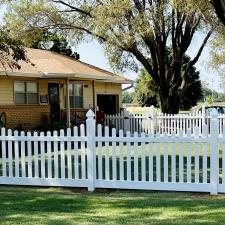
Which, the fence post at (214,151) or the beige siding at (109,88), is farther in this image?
the beige siding at (109,88)

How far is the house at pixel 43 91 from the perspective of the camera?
21609 millimetres

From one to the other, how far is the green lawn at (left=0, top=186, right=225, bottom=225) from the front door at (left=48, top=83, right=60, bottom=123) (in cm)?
1512

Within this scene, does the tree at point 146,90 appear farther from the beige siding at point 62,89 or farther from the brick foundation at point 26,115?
the brick foundation at point 26,115

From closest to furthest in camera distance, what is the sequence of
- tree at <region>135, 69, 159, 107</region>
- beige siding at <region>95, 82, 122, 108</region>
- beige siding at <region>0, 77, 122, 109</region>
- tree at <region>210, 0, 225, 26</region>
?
tree at <region>210, 0, 225, 26</region> → beige siding at <region>0, 77, 122, 109</region> → beige siding at <region>95, 82, 122, 108</region> → tree at <region>135, 69, 159, 107</region>

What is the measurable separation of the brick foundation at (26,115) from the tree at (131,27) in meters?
5.56

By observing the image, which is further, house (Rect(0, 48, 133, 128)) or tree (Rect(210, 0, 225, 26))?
house (Rect(0, 48, 133, 128))

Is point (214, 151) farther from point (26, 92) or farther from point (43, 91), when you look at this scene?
point (43, 91)

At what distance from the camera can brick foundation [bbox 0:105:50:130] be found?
21.5 m

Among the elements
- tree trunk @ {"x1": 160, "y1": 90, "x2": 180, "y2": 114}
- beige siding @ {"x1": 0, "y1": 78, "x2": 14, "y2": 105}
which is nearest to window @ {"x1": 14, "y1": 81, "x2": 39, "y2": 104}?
beige siding @ {"x1": 0, "y1": 78, "x2": 14, "y2": 105}

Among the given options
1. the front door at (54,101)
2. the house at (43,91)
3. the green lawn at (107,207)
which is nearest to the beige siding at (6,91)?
the house at (43,91)

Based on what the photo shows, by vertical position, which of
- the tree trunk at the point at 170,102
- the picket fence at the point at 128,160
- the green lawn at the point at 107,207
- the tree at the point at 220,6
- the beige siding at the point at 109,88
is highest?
the tree at the point at 220,6

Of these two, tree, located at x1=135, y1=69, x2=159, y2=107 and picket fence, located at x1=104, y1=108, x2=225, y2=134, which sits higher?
tree, located at x1=135, y1=69, x2=159, y2=107

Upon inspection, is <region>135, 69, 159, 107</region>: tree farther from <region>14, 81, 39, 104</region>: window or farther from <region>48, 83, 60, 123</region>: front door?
<region>14, 81, 39, 104</region>: window

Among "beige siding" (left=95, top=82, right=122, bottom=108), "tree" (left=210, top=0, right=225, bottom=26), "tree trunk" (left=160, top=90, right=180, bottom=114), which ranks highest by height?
"tree" (left=210, top=0, right=225, bottom=26)
